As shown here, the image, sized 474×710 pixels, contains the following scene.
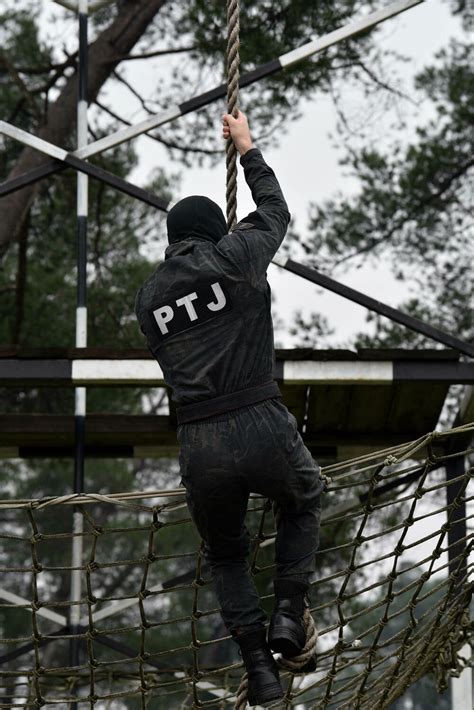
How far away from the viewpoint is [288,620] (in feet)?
12.6

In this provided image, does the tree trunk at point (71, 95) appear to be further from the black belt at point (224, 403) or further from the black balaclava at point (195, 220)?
the black belt at point (224, 403)

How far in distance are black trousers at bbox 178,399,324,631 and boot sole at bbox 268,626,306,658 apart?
8 centimetres

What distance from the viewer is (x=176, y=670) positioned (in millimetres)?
6320

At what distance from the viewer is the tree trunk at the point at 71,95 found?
1014cm

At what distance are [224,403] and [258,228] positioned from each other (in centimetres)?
48

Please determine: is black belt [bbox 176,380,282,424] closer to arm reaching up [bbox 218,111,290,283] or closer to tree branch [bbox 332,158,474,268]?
arm reaching up [bbox 218,111,290,283]

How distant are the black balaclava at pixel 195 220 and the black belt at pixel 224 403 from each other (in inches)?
16.8

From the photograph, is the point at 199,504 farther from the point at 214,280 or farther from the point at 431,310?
the point at 431,310

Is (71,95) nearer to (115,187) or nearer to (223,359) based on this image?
(115,187)

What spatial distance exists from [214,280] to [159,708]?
17335mm

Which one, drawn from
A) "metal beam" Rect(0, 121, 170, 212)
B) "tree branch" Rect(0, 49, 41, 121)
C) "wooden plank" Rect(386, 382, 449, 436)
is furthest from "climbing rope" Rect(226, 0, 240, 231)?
"tree branch" Rect(0, 49, 41, 121)

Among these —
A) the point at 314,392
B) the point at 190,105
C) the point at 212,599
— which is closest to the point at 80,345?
the point at 314,392

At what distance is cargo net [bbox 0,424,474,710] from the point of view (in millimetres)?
4355

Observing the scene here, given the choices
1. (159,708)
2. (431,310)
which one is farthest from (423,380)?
(159,708)
